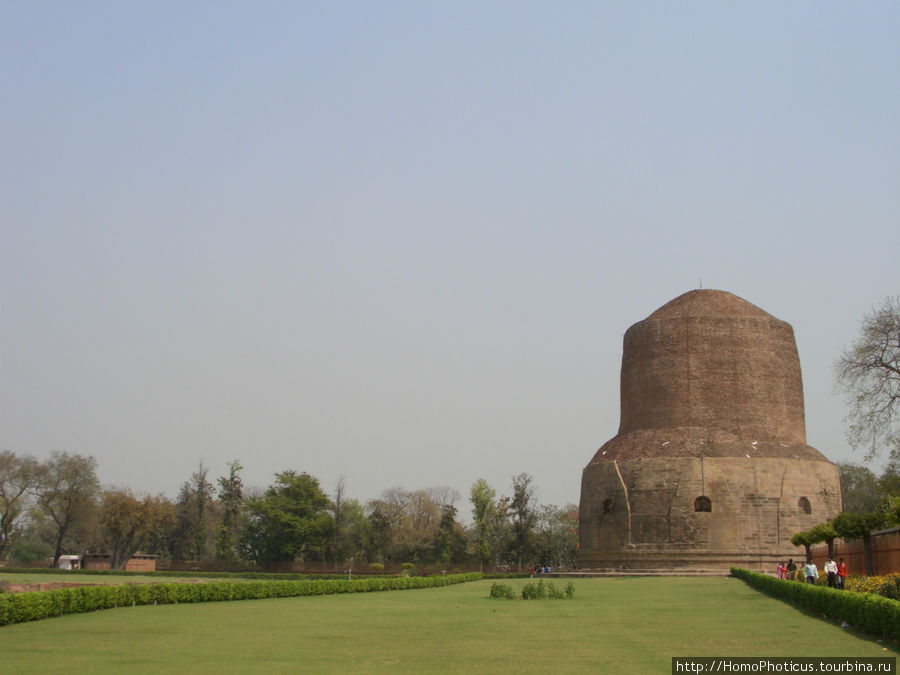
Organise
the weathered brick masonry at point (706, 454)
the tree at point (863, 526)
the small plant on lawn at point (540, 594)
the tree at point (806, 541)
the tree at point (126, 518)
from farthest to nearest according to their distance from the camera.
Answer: the tree at point (126, 518), the weathered brick masonry at point (706, 454), the tree at point (806, 541), the small plant on lawn at point (540, 594), the tree at point (863, 526)

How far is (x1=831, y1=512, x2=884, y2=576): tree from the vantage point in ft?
61.8

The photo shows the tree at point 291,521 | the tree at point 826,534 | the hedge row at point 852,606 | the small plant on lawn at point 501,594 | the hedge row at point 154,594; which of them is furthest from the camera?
the tree at point 291,521

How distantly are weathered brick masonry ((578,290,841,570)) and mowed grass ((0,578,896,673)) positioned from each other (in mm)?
14851

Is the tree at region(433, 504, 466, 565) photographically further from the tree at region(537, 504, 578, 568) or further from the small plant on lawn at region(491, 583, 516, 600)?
the small plant on lawn at region(491, 583, 516, 600)

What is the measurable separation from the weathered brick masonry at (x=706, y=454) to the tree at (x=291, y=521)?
19.0 m

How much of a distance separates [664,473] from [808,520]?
5.38 m

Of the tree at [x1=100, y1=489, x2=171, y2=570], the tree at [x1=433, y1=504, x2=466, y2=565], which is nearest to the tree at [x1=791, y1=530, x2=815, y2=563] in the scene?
the tree at [x1=433, y1=504, x2=466, y2=565]

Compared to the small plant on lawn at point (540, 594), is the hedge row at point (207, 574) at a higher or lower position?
lower

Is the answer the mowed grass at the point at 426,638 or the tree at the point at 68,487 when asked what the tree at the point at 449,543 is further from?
the mowed grass at the point at 426,638

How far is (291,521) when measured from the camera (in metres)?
50.0

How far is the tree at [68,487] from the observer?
56219 mm

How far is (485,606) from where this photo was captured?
18547 mm

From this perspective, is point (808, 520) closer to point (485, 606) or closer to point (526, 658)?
point (485, 606)

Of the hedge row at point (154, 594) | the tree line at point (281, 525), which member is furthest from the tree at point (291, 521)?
the hedge row at point (154, 594)
